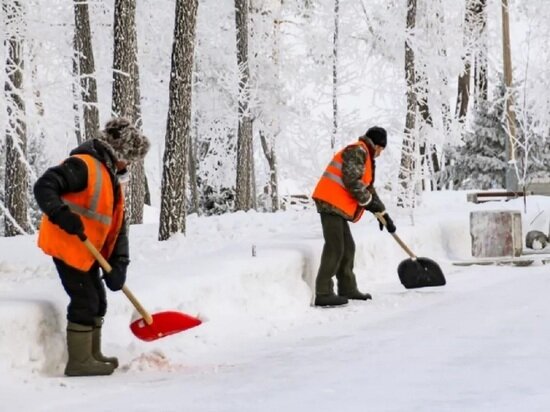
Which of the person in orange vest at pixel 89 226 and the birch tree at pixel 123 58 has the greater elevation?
the birch tree at pixel 123 58

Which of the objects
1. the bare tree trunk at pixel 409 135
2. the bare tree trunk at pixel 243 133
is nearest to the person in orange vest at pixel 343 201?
the bare tree trunk at pixel 409 135

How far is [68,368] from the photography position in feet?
22.6

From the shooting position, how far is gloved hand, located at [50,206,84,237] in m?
6.58

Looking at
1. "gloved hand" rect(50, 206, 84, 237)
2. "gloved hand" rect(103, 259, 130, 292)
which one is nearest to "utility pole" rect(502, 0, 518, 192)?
"gloved hand" rect(103, 259, 130, 292)

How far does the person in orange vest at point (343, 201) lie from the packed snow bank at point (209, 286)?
31cm

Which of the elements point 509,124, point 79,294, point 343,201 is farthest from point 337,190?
point 509,124

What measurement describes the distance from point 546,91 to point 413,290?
25586mm

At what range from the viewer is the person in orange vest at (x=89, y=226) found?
6.88m

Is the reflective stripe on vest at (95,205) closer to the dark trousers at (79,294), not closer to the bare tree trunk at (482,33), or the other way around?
the dark trousers at (79,294)

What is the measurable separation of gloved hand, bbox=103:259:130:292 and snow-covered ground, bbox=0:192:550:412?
1.39 feet

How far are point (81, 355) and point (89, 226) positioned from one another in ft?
2.76

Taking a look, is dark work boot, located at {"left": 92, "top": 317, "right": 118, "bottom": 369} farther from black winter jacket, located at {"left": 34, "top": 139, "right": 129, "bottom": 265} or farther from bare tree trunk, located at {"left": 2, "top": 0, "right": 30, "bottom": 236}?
bare tree trunk, located at {"left": 2, "top": 0, "right": 30, "bottom": 236}

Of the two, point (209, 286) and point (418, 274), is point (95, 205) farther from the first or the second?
point (418, 274)

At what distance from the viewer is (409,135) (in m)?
17.8
